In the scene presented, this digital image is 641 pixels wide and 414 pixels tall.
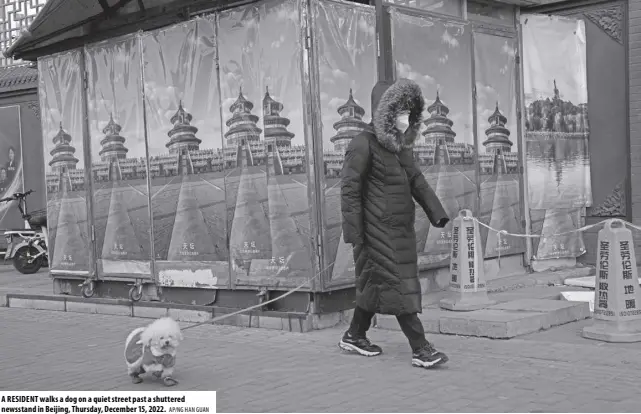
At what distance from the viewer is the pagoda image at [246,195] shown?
8711mm

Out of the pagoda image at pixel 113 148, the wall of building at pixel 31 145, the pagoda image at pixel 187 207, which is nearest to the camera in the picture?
the pagoda image at pixel 187 207

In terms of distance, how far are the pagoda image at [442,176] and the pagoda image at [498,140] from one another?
1.90ft

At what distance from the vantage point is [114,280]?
10.4m

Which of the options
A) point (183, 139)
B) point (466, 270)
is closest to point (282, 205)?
point (183, 139)

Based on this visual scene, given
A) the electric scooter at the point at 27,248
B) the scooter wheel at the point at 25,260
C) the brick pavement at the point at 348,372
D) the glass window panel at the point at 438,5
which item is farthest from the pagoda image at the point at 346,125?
the scooter wheel at the point at 25,260

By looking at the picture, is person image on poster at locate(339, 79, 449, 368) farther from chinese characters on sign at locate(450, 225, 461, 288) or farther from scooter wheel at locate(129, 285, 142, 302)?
scooter wheel at locate(129, 285, 142, 302)

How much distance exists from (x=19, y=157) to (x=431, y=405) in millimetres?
13773

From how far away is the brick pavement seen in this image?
544cm

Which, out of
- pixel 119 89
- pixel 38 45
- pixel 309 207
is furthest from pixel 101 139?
pixel 309 207

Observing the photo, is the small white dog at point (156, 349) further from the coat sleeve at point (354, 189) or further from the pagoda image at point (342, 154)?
the pagoda image at point (342, 154)

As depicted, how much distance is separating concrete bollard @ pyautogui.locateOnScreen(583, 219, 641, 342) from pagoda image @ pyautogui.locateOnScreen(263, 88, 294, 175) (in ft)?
10.6

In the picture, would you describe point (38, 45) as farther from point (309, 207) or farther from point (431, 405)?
point (431, 405)

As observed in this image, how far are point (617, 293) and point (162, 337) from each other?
12.7 feet

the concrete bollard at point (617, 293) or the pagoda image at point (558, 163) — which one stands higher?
the pagoda image at point (558, 163)
